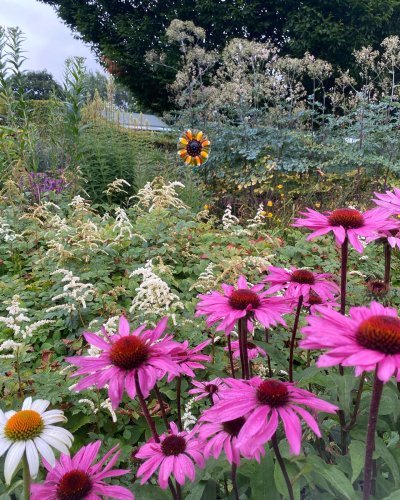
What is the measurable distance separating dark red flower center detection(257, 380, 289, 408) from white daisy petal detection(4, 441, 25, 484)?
1.34 ft

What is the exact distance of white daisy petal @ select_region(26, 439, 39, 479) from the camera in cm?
78

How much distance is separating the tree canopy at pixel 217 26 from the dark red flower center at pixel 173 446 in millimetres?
11054

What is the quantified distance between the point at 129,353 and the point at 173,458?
8.4 inches

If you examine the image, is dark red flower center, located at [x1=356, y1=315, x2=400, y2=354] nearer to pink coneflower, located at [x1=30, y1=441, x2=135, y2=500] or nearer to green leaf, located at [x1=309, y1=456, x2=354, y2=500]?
green leaf, located at [x1=309, y1=456, x2=354, y2=500]

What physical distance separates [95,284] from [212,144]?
4.53 metres

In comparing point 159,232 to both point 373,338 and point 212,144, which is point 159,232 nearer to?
point 373,338

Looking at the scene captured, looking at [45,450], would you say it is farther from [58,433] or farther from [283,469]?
[283,469]

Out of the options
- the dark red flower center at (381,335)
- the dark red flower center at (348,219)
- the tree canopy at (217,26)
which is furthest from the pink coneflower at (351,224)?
the tree canopy at (217,26)

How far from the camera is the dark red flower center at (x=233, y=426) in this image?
2.48 feet

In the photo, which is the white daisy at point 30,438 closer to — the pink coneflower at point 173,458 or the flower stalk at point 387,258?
the pink coneflower at point 173,458

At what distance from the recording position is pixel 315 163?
6008 millimetres

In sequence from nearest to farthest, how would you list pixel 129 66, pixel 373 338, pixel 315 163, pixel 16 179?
pixel 373 338 → pixel 16 179 → pixel 315 163 → pixel 129 66

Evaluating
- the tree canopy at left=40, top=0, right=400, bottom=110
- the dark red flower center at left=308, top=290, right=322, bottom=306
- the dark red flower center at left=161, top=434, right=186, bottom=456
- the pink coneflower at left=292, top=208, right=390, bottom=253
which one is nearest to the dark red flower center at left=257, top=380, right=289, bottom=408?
the dark red flower center at left=161, top=434, right=186, bottom=456

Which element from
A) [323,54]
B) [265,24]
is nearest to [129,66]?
[265,24]
